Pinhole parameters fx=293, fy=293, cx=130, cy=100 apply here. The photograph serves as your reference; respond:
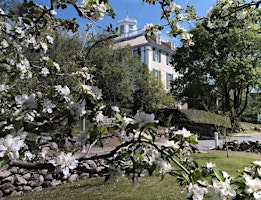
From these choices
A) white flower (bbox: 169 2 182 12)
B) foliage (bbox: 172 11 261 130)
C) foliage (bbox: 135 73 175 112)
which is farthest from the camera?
foliage (bbox: 135 73 175 112)

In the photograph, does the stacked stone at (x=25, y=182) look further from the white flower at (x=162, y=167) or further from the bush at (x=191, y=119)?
the bush at (x=191, y=119)

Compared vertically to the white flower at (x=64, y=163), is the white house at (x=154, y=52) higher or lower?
higher

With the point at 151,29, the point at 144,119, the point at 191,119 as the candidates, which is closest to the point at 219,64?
the point at 191,119

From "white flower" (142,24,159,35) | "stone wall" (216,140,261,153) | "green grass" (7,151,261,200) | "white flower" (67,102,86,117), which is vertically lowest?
"green grass" (7,151,261,200)

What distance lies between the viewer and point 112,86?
1867cm

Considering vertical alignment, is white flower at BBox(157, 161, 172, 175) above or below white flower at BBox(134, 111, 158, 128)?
below

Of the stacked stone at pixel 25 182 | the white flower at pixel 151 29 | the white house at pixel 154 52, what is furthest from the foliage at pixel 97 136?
the white house at pixel 154 52

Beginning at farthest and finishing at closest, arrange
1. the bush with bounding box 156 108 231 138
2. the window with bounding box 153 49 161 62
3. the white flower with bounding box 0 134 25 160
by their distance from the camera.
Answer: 1. the window with bounding box 153 49 161 62
2. the bush with bounding box 156 108 231 138
3. the white flower with bounding box 0 134 25 160

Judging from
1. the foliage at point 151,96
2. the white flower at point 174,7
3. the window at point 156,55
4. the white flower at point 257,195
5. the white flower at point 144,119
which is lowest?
the white flower at point 257,195

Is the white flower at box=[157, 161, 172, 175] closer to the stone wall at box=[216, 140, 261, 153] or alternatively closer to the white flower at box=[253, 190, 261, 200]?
the white flower at box=[253, 190, 261, 200]

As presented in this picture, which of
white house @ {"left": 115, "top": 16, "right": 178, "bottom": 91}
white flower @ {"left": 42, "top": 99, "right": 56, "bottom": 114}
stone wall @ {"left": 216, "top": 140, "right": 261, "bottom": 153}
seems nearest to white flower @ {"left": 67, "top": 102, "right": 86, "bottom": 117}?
white flower @ {"left": 42, "top": 99, "right": 56, "bottom": 114}

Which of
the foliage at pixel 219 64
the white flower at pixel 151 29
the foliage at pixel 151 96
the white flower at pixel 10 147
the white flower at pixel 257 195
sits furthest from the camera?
the foliage at pixel 151 96

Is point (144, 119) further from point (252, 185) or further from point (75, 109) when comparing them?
point (252, 185)

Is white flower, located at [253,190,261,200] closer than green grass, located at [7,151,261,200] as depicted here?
Yes
